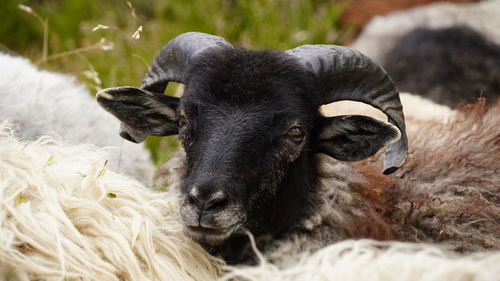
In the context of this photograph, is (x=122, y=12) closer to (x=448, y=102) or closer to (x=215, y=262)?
(x=448, y=102)

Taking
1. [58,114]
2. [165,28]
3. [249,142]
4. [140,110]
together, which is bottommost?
[165,28]

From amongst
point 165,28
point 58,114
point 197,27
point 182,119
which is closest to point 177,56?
point 182,119

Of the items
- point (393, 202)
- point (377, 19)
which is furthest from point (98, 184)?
point (377, 19)

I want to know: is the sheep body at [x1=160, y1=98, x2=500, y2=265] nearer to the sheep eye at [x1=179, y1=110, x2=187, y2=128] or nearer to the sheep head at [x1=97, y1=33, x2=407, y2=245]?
the sheep head at [x1=97, y1=33, x2=407, y2=245]

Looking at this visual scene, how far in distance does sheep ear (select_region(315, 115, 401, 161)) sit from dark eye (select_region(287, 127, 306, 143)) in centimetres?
19

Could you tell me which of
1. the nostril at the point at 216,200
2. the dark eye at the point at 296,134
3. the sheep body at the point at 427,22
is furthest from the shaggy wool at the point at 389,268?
the sheep body at the point at 427,22

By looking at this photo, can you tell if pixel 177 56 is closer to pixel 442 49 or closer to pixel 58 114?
pixel 58 114

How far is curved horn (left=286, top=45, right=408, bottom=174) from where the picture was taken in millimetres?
3844

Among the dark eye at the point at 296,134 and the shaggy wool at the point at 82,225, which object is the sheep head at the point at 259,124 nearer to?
the dark eye at the point at 296,134

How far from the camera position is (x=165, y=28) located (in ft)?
29.9

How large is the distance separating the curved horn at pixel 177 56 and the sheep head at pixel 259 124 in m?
0.01

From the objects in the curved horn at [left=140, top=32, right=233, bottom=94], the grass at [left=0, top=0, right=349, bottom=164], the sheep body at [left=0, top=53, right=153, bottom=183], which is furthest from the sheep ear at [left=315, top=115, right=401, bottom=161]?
the grass at [left=0, top=0, right=349, bottom=164]

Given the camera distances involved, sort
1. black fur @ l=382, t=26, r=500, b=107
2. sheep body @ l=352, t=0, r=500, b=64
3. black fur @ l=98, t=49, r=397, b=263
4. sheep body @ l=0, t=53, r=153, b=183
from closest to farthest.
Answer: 1. black fur @ l=98, t=49, r=397, b=263
2. sheep body @ l=0, t=53, r=153, b=183
3. black fur @ l=382, t=26, r=500, b=107
4. sheep body @ l=352, t=0, r=500, b=64

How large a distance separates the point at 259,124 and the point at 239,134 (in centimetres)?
13
